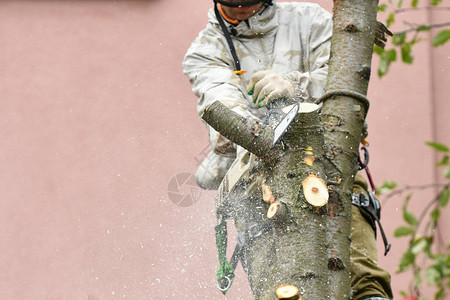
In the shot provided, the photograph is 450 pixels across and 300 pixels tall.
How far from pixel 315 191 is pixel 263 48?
2.77 feet

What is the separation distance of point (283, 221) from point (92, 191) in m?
3.21

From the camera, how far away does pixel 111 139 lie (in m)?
5.05

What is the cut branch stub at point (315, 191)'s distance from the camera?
1870 mm

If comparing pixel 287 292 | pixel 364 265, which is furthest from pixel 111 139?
pixel 287 292

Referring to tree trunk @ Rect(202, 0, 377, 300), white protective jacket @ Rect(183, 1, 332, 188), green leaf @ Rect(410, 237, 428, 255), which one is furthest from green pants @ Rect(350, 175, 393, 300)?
green leaf @ Rect(410, 237, 428, 255)

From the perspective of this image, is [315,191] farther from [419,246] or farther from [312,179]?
[419,246]

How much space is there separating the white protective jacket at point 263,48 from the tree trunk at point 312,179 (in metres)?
0.41

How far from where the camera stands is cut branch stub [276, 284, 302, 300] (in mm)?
1755

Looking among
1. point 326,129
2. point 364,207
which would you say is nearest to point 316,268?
point 326,129

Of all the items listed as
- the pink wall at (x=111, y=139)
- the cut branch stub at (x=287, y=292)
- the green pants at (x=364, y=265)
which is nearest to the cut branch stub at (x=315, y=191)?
the cut branch stub at (x=287, y=292)

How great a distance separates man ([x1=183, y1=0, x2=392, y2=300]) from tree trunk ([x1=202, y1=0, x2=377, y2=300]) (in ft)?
1.00

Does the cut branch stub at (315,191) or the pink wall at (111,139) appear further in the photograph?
the pink wall at (111,139)

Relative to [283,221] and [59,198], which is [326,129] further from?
[59,198]

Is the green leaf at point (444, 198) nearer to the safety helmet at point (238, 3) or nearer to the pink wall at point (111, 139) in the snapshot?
the safety helmet at point (238, 3)
